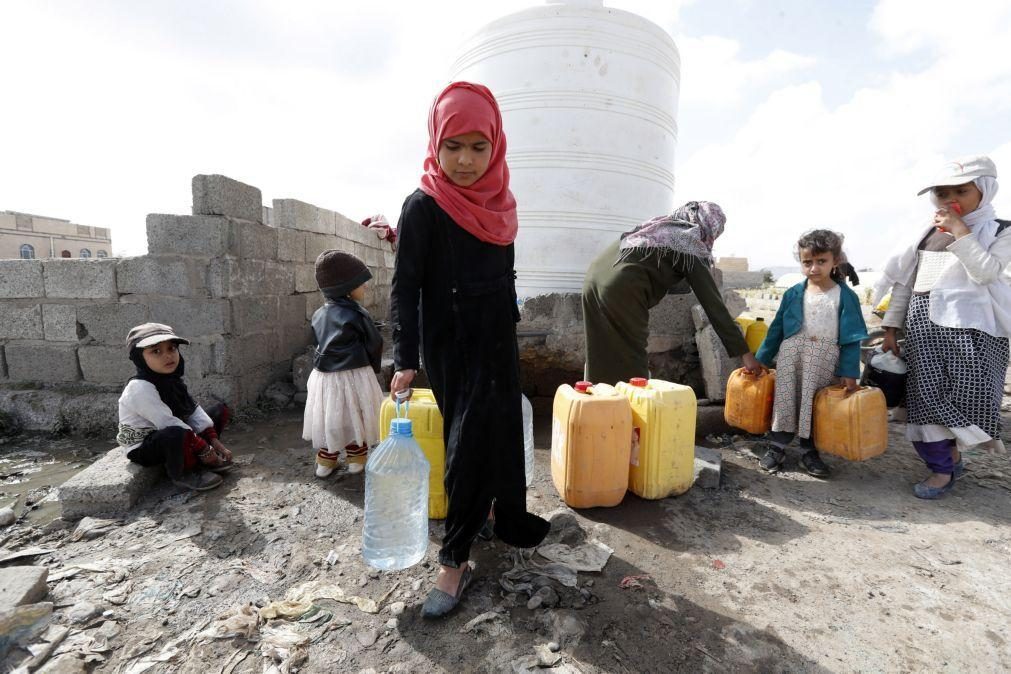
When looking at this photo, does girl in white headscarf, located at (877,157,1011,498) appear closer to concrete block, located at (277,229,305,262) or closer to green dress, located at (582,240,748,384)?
green dress, located at (582,240,748,384)

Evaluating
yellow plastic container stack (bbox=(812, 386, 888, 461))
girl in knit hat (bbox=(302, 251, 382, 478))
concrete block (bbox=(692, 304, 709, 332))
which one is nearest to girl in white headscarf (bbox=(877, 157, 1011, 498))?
yellow plastic container stack (bbox=(812, 386, 888, 461))

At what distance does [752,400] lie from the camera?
3451 millimetres

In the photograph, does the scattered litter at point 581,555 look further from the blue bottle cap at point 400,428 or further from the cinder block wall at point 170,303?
the cinder block wall at point 170,303

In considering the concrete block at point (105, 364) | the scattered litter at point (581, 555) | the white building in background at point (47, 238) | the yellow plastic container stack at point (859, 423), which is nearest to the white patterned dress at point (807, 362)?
the yellow plastic container stack at point (859, 423)

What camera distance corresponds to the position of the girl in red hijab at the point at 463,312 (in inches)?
75.4

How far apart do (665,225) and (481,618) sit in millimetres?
2473

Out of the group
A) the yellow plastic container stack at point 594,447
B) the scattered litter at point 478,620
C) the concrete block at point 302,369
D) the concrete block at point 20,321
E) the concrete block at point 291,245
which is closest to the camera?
the scattered litter at point 478,620

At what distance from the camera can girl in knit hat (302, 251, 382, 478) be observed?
3.23 m

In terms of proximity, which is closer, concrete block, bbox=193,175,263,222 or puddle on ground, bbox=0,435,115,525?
puddle on ground, bbox=0,435,115,525

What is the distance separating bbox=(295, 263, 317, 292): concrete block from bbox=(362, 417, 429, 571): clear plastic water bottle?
3.56m

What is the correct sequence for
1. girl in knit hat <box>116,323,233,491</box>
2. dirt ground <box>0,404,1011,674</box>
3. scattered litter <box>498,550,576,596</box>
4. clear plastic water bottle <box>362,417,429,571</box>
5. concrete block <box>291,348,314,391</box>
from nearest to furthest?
dirt ground <box>0,404,1011,674</box> < scattered litter <box>498,550,576,596</box> < clear plastic water bottle <box>362,417,429,571</box> < girl in knit hat <box>116,323,233,491</box> < concrete block <box>291,348,314,391</box>

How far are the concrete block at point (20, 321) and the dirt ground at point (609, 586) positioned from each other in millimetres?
2668

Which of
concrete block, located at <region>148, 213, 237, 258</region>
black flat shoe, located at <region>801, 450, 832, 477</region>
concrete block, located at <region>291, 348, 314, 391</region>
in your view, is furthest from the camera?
concrete block, located at <region>291, 348, 314, 391</region>

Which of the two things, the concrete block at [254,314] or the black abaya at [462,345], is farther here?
the concrete block at [254,314]
